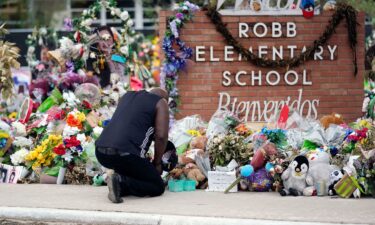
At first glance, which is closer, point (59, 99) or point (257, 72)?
point (59, 99)

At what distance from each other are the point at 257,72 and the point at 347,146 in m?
3.86

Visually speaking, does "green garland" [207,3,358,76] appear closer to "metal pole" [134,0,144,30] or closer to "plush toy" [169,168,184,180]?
"plush toy" [169,168,184,180]

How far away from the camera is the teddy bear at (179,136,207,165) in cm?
1052

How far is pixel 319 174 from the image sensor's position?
9.61 m

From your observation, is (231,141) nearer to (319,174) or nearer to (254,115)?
(319,174)

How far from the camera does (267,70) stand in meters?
13.7

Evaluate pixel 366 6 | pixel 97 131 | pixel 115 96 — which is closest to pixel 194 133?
pixel 97 131

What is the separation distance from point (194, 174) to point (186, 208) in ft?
5.33

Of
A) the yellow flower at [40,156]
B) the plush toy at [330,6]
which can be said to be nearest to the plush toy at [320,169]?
the yellow flower at [40,156]

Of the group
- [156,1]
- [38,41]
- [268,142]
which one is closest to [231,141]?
[268,142]

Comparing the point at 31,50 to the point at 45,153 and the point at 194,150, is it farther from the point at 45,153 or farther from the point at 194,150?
the point at 194,150

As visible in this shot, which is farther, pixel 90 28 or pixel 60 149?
pixel 90 28

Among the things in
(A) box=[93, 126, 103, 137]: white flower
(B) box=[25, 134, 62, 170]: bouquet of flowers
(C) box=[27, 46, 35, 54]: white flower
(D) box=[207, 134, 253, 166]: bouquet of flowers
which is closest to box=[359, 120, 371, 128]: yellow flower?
(D) box=[207, 134, 253, 166]: bouquet of flowers

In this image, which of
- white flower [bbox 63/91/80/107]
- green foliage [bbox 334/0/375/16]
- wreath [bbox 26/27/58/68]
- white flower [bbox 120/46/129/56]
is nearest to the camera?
white flower [bbox 63/91/80/107]
